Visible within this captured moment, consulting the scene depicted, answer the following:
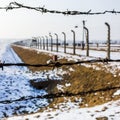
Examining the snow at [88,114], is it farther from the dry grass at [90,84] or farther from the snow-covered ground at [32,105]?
the dry grass at [90,84]

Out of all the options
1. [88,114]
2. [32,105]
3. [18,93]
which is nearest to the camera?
[88,114]

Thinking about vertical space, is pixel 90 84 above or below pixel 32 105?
above

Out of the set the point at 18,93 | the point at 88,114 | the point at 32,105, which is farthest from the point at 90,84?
the point at 88,114

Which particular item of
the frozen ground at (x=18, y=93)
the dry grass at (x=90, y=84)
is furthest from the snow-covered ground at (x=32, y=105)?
the dry grass at (x=90, y=84)

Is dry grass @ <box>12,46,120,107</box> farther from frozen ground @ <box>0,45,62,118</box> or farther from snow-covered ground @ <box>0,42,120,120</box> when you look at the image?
frozen ground @ <box>0,45,62,118</box>

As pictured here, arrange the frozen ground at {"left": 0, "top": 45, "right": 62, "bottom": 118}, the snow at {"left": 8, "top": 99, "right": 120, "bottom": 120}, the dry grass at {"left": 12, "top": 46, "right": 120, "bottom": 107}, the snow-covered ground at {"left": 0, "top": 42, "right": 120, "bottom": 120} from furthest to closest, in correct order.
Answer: the frozen ground at {"left": 0, "top": 45, "right": 62, "bottom": 118} < the dry grass at {"left": 12, "top": 46, "right": 120, "bottom": 107} < the snow-covered ground at {"left": 0, "top": 42, "right": 120, "bottom": 120} < the snow at {"left": 8, "top": 99, "right": 120, "bottom": 120}

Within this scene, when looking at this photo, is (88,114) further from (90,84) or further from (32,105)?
(90,84)

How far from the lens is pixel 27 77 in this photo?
3309 cm

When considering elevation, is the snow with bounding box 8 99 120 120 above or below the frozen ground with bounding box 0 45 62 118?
above

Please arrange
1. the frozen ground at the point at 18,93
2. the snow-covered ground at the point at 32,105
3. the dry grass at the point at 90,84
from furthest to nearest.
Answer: the frozen ground at the point at 18,93
the dry grass at the point at 90,84
the snow-covered ground at the point at 32,105

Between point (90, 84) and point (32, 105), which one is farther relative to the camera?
point (90, 84)

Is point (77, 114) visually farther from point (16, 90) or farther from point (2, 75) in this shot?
point (2, 75)

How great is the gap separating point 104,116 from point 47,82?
1758cm

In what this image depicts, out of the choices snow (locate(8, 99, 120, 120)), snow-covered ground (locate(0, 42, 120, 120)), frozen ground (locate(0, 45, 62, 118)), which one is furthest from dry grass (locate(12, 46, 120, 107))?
snow (locate(8, 99, 120, 120))
